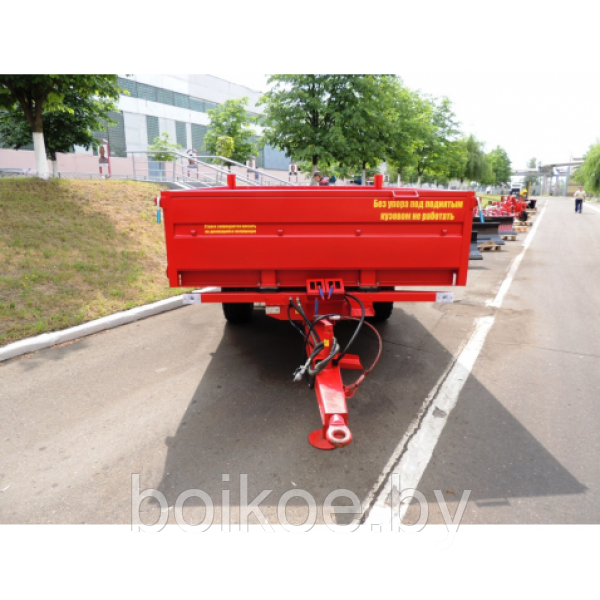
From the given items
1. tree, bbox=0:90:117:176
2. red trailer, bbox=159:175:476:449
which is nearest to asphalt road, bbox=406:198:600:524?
red trailer, bbox=159:175:476:449

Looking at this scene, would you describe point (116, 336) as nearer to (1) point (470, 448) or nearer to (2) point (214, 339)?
(2) point (214, 339)

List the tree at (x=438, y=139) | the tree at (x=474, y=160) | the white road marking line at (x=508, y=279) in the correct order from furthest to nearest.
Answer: the tree at (x=474, y=160), the tree at (x=438, y=139), the white road marking line at (x=508, y=279)

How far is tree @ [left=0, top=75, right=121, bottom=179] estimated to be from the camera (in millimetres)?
9500

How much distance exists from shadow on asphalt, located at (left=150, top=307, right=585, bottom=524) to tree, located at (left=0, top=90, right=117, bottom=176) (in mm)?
14092

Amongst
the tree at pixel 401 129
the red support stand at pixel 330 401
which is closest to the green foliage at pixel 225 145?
the tree at pixel 401 129

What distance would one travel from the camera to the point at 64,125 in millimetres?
17469

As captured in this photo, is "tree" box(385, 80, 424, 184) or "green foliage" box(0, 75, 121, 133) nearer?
"green foliage" box(0, 75, 121, 133)

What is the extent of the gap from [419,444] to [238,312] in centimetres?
327

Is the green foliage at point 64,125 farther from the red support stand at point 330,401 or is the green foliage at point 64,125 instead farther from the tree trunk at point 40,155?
the red support stand at point 330,401

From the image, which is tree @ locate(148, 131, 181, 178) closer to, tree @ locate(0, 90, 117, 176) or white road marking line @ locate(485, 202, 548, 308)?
tree @ locate(0, 90, 117, 176)

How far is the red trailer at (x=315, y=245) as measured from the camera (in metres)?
3.73

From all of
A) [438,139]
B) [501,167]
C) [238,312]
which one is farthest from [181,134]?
[501,167]

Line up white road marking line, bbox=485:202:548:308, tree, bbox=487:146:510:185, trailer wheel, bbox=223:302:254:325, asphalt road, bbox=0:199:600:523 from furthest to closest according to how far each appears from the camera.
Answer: tree, bbox=487:146:510:185 → white road marking line, bbox=485:202:548:308 → trailer wheel, bbox=223:302:254:325 → asphalt road, bbox=0:199:600:523

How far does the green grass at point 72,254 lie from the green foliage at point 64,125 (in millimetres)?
5979
